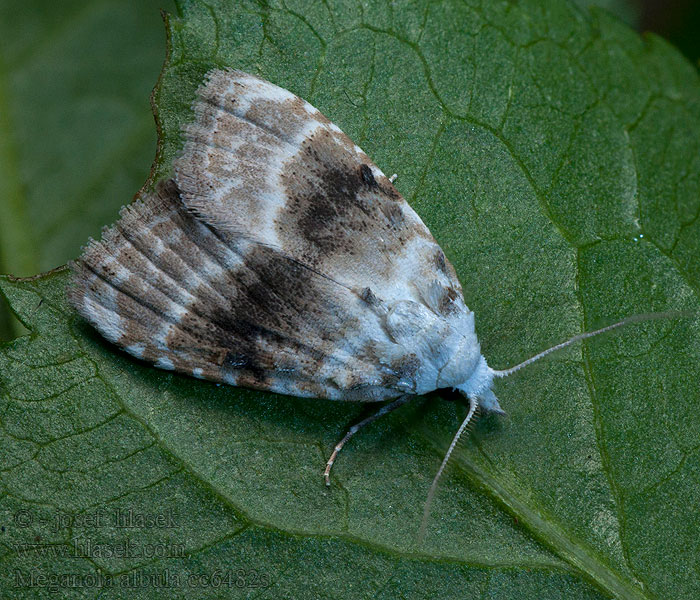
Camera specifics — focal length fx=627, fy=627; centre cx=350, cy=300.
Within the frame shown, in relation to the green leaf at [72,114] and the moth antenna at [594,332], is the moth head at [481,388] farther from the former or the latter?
the green leaf at [72,114]

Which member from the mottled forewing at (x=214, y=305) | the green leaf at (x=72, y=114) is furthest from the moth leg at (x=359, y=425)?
the green leaf at (x=72, y=114)

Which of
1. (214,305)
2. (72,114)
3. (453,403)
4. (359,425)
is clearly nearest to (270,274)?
(214,305)

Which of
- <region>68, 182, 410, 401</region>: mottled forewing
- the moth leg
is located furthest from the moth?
the moth leg

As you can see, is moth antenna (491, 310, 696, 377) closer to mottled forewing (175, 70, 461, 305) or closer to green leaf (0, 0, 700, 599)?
green leaf (0, 0, 700, 599)

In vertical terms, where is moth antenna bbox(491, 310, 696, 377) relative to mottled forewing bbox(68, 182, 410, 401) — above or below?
above

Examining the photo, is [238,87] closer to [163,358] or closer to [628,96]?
[163,358]

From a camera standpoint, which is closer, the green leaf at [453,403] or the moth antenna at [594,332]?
the green leaf at [453,403]

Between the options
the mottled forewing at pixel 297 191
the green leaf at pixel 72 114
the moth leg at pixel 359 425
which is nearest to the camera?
the mottled forewing at pixel 297 191

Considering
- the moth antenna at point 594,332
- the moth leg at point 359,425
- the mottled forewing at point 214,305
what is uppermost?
the moth antenna at point 594,332
